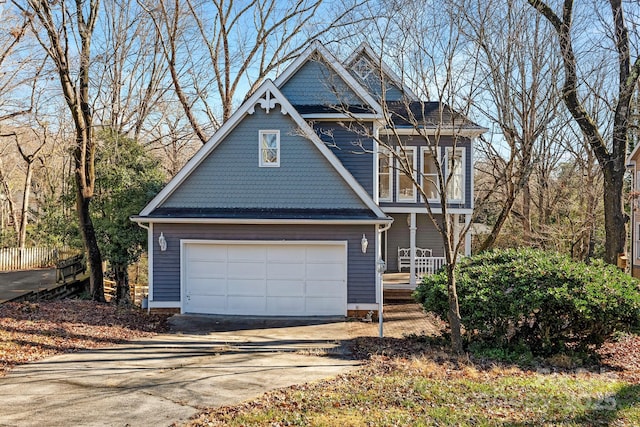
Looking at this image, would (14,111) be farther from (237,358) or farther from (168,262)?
(237,358)

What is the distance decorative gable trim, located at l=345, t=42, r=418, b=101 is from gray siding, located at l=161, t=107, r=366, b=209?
2573mm

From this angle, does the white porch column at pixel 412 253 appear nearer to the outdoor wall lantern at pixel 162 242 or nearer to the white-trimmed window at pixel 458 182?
the white-trimmed window at pixel 458 182

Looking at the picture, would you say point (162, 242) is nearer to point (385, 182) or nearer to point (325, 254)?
point (325, 254)

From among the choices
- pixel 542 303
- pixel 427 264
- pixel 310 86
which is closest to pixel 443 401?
pixel 542 303

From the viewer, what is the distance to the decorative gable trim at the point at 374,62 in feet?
35.6

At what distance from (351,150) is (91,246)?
8.53 metres

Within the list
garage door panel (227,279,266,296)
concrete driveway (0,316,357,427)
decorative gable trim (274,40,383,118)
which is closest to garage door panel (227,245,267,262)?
garage door panel (227,279,266,296)

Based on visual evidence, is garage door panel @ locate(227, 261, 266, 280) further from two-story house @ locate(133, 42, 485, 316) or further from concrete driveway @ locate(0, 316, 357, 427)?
concrete driveway @ locate(0, 316, 357, 427)

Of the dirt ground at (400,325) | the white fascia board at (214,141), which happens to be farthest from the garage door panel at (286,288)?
the white fascia board at (214,141)

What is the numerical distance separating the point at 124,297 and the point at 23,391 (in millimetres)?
10431

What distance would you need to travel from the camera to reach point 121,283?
17.1 m

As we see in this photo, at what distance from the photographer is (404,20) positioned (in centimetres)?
1026

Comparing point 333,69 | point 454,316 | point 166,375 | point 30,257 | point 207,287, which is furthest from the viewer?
point 30,257

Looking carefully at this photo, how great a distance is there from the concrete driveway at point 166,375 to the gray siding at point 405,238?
7.72 meters
